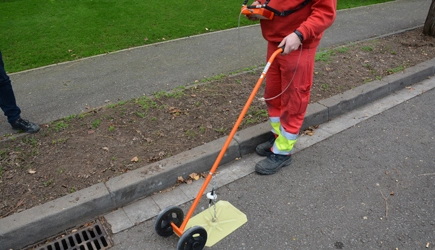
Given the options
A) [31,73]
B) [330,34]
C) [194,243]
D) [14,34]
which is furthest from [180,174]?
[14,34]

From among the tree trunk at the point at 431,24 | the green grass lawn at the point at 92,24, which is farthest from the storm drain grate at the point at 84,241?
the tree trunk at the point at 431,24

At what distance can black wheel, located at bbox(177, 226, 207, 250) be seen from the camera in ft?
8.06

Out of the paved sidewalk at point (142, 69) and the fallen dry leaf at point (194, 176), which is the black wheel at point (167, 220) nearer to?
the fallen dry leaf at point (194, 176)

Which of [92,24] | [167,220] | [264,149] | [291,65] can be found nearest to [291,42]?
[291,65]

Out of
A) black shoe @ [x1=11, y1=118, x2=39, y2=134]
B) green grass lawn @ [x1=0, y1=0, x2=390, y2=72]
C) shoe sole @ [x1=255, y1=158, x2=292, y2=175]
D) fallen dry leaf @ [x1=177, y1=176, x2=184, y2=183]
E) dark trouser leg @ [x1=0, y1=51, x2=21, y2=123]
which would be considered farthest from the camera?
green grass lawn @ [x1=0, y1=0, x2=390, y2=72]

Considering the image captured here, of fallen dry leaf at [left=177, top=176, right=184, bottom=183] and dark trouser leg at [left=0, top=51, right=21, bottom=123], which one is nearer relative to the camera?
fallen dry leaf at [left=177, top=176, right=184, bottom=183]

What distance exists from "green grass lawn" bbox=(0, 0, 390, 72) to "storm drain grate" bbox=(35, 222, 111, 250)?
4.38 metres

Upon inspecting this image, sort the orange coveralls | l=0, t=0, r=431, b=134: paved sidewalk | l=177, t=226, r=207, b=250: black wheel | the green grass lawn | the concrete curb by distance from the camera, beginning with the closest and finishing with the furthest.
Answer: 1. l=177, t=226, r=207, b=250: black wheel
2. the concrete curb
3. the orange coveralls
4. l=0, t=0, r=431, b=134: paved sidewalk
5. the green grass lawn

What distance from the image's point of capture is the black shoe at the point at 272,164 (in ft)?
11.4

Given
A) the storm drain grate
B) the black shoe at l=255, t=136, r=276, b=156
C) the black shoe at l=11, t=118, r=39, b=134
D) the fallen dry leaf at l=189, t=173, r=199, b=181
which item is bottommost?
the storm drain grate

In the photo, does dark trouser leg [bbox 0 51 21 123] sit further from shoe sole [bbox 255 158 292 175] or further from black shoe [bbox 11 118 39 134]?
shoe sole [bbox 255 158 292 175]

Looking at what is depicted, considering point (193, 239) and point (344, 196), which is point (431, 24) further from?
point (193, 239)

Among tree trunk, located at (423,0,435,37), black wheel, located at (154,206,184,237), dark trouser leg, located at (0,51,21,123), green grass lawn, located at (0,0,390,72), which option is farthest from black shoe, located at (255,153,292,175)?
tree trunk, located at (423,0,435,37)

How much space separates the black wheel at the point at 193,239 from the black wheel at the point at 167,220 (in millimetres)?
242
